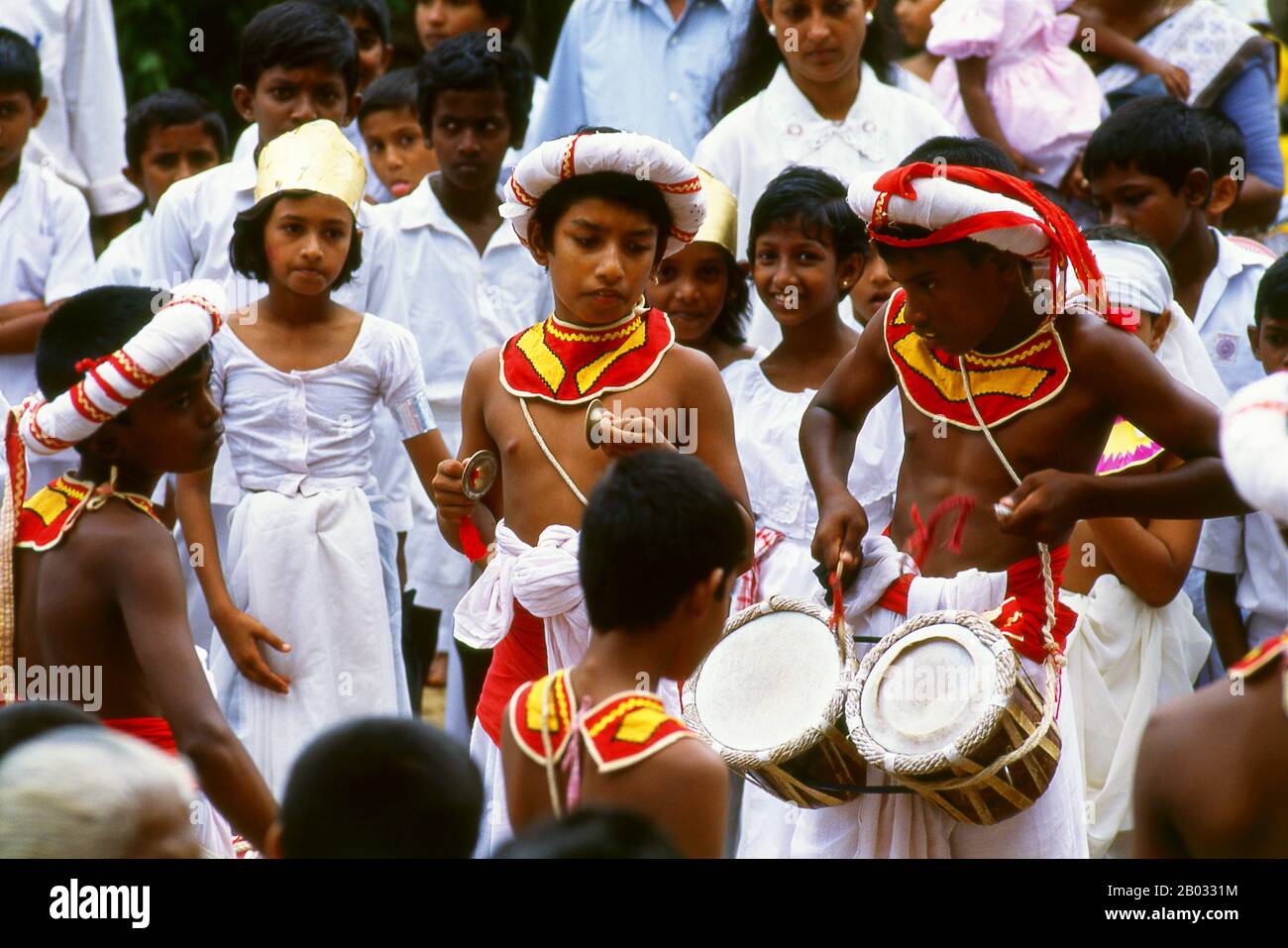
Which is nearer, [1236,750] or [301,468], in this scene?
[1236,750]

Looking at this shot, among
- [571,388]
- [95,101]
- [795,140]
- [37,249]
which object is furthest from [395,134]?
[571,388]

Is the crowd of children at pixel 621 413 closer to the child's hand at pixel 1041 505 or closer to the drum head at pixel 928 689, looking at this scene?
the child's hand at pixel 1041 505

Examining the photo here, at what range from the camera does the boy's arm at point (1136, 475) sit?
400cm

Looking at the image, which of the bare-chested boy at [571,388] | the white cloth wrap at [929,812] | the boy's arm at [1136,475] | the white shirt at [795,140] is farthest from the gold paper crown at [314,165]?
the boy's arm at [1136,475]

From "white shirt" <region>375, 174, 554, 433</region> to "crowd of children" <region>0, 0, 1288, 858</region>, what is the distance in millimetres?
15

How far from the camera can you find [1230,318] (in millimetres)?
6461

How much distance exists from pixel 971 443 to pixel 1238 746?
1604 mm

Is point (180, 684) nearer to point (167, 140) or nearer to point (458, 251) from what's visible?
point (458, 251)

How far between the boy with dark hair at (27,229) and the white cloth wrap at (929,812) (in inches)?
→ 156

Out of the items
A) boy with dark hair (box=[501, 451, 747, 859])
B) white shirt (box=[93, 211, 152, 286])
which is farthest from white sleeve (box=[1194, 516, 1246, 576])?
white shirt (box=[93, 211, 152, 286])

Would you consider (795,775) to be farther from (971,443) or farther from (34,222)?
(34,222)

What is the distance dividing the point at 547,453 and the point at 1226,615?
9.11 feet

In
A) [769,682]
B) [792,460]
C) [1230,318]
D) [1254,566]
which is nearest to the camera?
[769,682]

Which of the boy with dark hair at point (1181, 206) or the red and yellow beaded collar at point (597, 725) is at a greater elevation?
the boy with dark hair at point (1181, 206)
